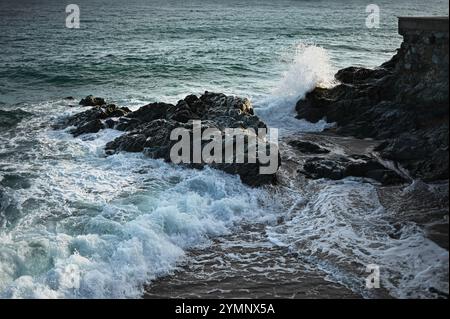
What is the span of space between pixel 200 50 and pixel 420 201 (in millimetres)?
29874

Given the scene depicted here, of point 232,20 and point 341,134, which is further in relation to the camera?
point 232,20

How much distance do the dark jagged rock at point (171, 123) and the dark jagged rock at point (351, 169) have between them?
1102mm

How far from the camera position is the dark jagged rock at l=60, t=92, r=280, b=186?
12.9 meters

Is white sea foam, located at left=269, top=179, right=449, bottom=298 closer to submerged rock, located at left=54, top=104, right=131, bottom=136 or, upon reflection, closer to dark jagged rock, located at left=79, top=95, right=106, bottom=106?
submerged rock, located at left=54, top=104, right=131, bottom=136

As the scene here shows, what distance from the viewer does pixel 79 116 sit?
736 inches

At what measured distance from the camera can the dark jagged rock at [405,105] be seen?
1207cm

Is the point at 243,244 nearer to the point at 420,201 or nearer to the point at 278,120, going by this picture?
the point at 420,201

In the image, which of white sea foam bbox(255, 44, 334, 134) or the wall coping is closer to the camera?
the wall coping

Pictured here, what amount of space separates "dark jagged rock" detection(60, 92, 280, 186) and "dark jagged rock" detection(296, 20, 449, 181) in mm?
3121

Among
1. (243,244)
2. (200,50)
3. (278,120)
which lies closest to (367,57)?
(200,50)

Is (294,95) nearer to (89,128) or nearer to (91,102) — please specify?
(89,128)

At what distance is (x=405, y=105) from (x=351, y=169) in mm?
3441

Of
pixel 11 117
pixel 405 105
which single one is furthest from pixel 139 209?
pixel 11 117
